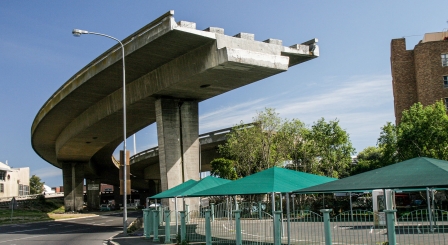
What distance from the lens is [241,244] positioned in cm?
1485

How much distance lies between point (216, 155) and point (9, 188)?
49419 mm

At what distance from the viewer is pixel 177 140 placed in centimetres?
3189

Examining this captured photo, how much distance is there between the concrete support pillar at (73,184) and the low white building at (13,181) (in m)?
23.0

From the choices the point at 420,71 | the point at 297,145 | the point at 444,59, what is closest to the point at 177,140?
the point at 297,145

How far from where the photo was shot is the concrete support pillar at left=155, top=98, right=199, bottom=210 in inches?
1229

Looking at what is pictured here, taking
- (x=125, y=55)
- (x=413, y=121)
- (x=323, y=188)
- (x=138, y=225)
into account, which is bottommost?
(x=138, y=225)

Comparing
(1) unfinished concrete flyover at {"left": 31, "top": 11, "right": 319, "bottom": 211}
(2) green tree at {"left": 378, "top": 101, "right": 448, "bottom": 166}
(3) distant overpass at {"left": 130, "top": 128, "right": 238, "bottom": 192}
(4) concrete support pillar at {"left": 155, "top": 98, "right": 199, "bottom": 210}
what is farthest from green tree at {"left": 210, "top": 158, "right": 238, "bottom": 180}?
(2) green tree at {"left": 378, "top": 101, "right": 448, "bottom": 166}

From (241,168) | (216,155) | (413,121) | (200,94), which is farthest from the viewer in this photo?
(216,155)

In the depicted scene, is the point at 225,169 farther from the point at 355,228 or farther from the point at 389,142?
the point at 355,228

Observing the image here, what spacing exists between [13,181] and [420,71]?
7444 centimetres

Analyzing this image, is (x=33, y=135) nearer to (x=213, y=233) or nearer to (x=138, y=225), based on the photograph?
(x=138, y=225)

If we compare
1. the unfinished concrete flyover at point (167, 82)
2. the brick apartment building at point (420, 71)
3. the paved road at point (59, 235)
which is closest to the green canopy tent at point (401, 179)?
the unfinished concrete flyover at point (167, 82)

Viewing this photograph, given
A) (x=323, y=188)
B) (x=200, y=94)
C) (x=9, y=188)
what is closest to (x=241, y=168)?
(x=200, y=94)

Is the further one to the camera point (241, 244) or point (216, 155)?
point (216, 155)
